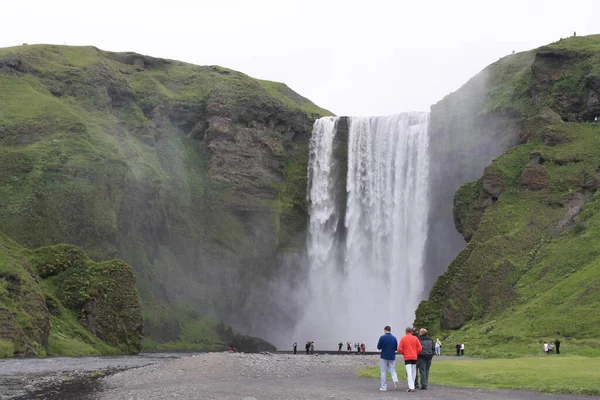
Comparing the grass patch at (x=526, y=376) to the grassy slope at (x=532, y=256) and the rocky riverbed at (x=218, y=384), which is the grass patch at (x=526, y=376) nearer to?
the rocky riverbed at (x=218, y=384)

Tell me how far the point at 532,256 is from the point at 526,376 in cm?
4314

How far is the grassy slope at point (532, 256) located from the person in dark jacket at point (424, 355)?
23.0 m

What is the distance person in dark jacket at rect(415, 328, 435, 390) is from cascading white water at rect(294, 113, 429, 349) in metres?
68.8

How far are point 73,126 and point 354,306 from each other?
169 ft

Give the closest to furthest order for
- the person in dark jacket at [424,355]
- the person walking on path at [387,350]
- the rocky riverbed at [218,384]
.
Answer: the rocky riverbed at [218,384] → the person walking on path at [387,350] → the person in dark jacket at [424,355]

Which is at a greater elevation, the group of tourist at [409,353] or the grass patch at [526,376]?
the group of tourist at [409,353]

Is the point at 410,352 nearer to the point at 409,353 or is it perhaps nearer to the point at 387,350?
the point at 409,353

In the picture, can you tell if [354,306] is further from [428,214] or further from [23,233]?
[23,233]

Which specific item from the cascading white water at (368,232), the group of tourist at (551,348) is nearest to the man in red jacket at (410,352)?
the group of tourist at (551,348)

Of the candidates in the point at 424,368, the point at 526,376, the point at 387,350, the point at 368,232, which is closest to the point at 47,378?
the point at 387,350

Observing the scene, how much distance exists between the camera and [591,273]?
61.6 meters

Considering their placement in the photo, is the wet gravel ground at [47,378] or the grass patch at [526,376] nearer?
the grass patch at [526,376]

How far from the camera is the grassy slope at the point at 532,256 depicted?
190 ft

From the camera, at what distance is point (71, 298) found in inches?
3174
